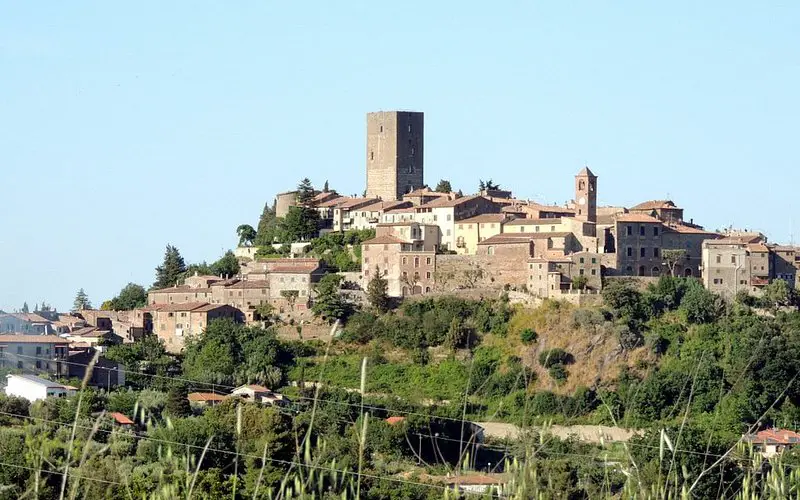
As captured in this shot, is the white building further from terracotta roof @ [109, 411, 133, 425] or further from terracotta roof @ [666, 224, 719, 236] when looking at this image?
terracotta roof @ [666, 224, 719, 236]

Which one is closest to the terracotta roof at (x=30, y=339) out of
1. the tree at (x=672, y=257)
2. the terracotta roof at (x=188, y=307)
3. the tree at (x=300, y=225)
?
the terracotta roof at (x=188, y=307)

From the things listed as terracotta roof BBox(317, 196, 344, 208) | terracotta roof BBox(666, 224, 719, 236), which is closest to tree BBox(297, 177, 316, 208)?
terracotta roof BBox(317, 196, 344, 208)

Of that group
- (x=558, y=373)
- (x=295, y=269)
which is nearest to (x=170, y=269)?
(x=295, y=269)

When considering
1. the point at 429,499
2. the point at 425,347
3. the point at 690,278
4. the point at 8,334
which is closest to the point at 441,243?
the point at 425,347

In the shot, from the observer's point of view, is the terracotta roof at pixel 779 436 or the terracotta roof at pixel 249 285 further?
the terracotta roof at pixel 249 285

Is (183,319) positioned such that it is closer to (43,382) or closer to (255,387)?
(255,387)

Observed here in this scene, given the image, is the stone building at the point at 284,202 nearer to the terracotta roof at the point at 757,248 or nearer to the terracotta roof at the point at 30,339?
the terracotta roof at the point at 30,339
